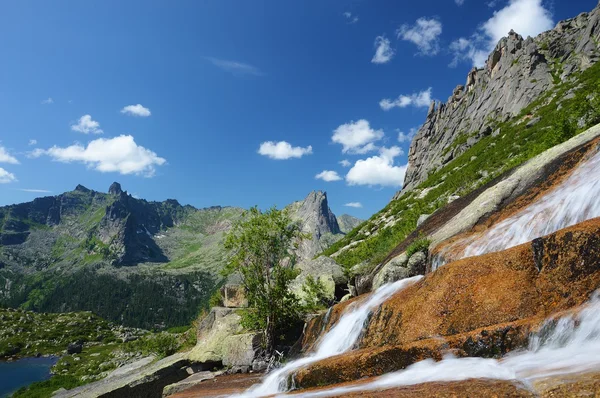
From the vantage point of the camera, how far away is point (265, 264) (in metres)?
28.1

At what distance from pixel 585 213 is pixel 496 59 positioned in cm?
18792

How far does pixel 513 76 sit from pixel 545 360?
165 m

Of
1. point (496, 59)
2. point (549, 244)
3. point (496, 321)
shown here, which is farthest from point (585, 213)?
point (496, 59)

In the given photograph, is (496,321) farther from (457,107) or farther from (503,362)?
(457,107)

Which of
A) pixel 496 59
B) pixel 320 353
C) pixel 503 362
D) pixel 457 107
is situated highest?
pixel 496 59

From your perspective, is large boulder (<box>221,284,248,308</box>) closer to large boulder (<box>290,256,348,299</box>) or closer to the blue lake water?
large boulder (<box>290,256,348,299</box>)

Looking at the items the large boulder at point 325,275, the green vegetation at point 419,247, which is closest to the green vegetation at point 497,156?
the large boulder at point 325,275

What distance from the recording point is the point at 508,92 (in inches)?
5468

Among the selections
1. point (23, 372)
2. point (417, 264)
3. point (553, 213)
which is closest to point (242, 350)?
point (417, 264)

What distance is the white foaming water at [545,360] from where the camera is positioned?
807cm

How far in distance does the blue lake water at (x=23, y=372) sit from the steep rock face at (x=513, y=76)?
17140cm

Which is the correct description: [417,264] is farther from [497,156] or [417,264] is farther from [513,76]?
[513,76]

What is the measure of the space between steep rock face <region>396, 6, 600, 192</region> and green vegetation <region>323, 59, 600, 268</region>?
7.15m

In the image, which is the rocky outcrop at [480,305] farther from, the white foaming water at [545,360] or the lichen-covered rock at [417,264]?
the lichen-covered rock at [417,264]
